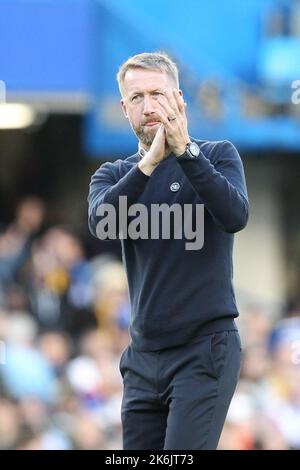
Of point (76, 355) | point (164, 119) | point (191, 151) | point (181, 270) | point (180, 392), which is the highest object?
point (164, 119)

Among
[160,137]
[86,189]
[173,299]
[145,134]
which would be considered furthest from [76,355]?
[160,137]

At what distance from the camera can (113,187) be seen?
4.39 meters

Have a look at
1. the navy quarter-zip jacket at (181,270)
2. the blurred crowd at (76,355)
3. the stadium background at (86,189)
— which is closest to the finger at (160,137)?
the navy quarter-zip jacket at (181,270)

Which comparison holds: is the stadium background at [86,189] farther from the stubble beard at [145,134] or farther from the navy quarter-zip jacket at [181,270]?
the stubble beard at [145,134]

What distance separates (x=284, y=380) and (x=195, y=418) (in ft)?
16.4

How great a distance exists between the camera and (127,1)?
1140cm

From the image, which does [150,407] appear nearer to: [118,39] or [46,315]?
[46,315]

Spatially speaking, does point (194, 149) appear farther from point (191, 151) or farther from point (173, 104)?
point (173, 104)

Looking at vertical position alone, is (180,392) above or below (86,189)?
below

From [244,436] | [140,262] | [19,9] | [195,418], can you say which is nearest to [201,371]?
[195,418]

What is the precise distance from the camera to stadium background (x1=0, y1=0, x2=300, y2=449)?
8.55 m

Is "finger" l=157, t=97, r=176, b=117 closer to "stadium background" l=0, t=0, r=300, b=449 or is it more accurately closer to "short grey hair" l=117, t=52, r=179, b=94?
"short grey hair" l=117, t=52, r=179, b=94

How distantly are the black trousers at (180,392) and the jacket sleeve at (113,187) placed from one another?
546 mm

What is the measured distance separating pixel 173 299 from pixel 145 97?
0.73 metres
